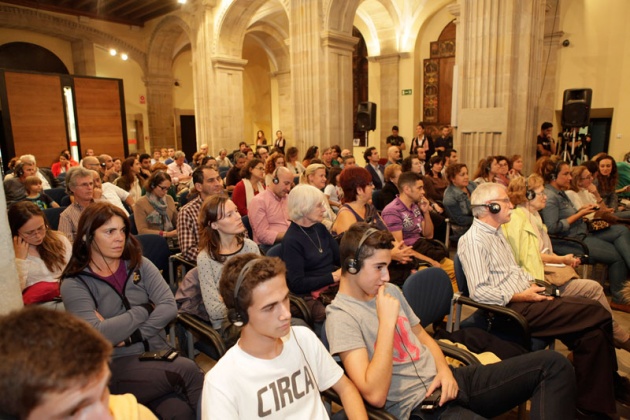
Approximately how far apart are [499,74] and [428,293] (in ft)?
17.2

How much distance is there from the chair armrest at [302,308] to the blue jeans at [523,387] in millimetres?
946

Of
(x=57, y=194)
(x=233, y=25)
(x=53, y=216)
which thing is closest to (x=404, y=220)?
(x=53, y=216)

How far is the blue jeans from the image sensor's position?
6.40 ft

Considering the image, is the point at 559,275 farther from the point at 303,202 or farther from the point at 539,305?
the point at 303,202

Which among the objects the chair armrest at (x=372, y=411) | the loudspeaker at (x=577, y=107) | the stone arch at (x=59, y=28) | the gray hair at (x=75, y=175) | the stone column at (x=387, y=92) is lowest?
the chair armrest at (x=372, y=411)

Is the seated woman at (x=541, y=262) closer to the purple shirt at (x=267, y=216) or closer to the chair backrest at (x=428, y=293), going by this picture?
the chair backrest at (x=428, y=293)

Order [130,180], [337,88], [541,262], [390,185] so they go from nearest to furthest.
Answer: [541,262] < [390,185] < [130,180] < [337,88]

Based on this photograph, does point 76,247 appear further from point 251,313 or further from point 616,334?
point 616,334

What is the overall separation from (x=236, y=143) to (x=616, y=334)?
12.3 meters

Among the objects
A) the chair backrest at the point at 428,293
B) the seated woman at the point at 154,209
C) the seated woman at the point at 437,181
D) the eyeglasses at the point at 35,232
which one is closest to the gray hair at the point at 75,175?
the seated woman at the point at 154,209

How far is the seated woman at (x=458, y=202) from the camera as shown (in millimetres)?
4812

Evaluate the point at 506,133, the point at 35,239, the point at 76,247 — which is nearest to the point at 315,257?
the point at 76,247

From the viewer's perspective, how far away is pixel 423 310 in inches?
101

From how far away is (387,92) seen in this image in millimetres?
13906
